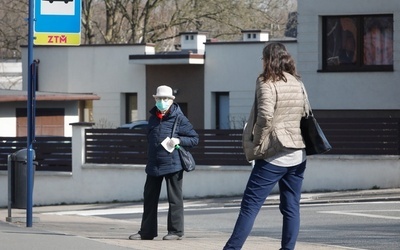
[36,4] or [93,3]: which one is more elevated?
[93,3]

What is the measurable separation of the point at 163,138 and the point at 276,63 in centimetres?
314

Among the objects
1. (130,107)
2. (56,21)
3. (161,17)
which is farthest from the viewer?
(161,17)

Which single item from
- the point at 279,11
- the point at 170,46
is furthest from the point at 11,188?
the point at 170,46

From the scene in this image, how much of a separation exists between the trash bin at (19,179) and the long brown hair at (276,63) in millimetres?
6937

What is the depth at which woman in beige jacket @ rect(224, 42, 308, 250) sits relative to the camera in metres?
8.59

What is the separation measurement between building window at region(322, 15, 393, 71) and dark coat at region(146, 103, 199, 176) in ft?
59.4

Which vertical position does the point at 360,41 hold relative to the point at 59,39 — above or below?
above

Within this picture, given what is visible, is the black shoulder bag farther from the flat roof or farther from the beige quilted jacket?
the flat roof

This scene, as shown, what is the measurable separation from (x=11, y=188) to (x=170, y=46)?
47.8 m

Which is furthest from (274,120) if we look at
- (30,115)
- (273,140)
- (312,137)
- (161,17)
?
(161,17)

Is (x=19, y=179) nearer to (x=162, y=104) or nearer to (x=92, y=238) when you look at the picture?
(x=92, y=238)

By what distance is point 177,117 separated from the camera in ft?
38.5

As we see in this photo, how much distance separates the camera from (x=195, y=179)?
2350cm

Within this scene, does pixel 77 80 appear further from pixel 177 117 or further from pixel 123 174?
pixel 177 117
